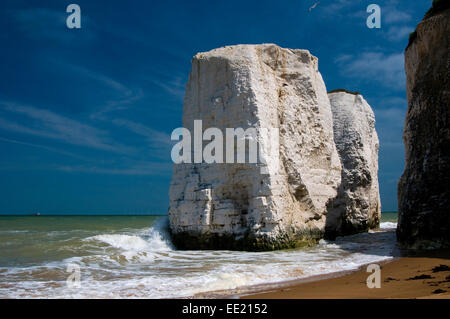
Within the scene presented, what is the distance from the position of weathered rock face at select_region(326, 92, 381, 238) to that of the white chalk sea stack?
1826mm

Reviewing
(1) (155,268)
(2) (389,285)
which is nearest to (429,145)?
(2) (389,285)

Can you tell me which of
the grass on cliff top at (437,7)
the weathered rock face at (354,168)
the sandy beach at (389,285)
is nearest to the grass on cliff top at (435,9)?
the grass on cliff top at (437,7)

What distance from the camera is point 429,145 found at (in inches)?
376

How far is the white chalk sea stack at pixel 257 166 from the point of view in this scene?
33.6ft

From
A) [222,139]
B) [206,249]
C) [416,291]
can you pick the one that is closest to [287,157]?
[222,139]

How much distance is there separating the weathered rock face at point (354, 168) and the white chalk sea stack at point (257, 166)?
1826 millimetres

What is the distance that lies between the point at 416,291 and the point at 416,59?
8791 millimetres

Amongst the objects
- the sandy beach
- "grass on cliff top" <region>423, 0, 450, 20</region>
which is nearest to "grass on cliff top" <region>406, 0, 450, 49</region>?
"grass on cliff top" <region>423, 0, 450, 20</region>

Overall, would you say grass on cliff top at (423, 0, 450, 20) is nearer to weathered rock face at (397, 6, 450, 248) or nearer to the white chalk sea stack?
weathered rock face at (397, 6, 450, 248)

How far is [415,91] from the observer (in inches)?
419

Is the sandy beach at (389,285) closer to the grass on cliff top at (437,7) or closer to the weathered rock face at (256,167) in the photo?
the weathered rock face at (256,167)

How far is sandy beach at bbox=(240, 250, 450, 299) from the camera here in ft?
15.4
